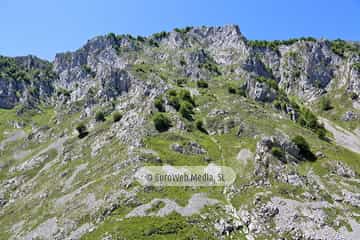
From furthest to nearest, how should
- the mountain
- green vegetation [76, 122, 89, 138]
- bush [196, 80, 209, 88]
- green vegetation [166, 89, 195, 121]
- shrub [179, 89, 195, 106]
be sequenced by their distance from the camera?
1. bush [196, 80, 209, 88]
2. shrub [179, 89, 195, 106]
3. green vegetation [76, 122, 89, 138]
4. green vegetation [166, 89, 195, 121]
5. the mountain

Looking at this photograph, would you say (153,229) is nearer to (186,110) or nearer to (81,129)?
(186,110)

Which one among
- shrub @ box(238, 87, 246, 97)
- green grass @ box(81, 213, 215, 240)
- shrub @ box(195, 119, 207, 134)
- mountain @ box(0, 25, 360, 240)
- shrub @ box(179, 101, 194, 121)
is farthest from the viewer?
shrub @ box(238, 87, 246, 97)

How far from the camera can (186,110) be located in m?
122

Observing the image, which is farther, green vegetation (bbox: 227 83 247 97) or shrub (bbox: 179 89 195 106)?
green vegetation (bbox: 227 83 247 97)

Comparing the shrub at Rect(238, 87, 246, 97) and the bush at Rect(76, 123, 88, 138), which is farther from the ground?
the shrub at Rect(238, 87, 246, 97)

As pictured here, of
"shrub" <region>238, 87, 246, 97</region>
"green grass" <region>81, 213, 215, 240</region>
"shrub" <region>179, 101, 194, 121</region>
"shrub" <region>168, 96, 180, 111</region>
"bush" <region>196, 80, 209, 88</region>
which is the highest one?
"bush" <region>196, 80, 209, 88</region>

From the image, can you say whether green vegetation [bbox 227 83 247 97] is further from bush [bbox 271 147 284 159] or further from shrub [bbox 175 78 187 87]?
bush [bbox 271 147 284 159]

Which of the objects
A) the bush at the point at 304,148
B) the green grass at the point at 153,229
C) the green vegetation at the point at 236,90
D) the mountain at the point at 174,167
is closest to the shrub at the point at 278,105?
the mountain at the point at 174,167

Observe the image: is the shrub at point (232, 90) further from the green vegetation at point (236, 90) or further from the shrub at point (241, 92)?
the shrub at point (241, 92)

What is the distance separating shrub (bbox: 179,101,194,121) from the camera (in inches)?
4708

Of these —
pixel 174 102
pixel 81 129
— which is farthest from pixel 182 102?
pixel 81 129

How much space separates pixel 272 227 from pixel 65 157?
74486 millimetres

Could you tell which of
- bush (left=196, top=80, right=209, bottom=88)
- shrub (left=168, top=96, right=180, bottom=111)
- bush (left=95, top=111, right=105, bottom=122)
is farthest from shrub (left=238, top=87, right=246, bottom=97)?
bush (left=95, top=111, right=105, bottom=122)

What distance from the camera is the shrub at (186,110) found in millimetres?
119575
